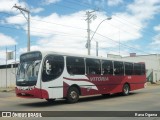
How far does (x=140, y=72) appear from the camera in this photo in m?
29.3

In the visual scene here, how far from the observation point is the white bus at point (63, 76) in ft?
60.5

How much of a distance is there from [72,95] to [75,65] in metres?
1.84

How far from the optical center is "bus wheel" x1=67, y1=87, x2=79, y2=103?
19.9 metres

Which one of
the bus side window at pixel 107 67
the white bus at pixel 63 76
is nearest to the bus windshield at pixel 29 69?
the white bus at pixel 63 76

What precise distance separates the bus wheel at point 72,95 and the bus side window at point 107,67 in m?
3.58

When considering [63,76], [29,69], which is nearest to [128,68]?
[63,76]

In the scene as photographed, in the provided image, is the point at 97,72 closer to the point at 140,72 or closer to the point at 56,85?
the point at 56,85

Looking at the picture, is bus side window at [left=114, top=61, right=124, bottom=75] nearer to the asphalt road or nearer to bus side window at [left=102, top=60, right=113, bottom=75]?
bus side window at [left=102, top=60, right=113, bottom=75]

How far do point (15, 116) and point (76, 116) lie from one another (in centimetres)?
248

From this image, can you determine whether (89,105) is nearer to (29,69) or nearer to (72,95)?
(72,95)

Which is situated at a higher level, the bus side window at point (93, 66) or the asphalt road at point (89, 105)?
the bus side window at point (93, 66)

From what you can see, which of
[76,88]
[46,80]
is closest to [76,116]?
[46,80]

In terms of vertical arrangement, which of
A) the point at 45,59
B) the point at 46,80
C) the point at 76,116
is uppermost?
the point at 45,59

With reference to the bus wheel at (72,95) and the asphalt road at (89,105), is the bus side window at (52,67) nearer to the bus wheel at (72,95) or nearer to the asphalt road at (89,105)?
the bus wheel at (72,95)
